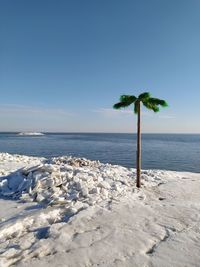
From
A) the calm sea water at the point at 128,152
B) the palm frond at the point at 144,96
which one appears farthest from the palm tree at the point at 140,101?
the calm sea water at the point at 128,152

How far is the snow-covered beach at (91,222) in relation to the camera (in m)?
6.91

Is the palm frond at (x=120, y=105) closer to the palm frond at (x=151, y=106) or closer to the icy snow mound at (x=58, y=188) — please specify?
the palm frond at (x=151, y=106)

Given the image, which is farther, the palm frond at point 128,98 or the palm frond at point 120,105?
the palm frond at point 120,105

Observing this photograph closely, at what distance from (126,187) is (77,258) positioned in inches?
341

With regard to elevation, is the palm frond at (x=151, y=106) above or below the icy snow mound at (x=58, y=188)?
above

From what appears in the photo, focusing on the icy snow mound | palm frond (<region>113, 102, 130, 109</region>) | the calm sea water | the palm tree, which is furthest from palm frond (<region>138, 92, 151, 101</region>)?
the calm sea water

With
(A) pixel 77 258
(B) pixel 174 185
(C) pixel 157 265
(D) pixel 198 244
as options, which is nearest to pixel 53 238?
(A) pixel 77 258

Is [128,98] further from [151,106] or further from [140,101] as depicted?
[151,106]

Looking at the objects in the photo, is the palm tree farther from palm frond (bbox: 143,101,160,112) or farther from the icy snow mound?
the icy snow mound

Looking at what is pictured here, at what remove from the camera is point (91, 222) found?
9539mm

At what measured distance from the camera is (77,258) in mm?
6801

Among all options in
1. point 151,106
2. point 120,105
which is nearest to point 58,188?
point 120,105

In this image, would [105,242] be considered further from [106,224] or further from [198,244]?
[198,244]

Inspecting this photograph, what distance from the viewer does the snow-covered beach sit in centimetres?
691
